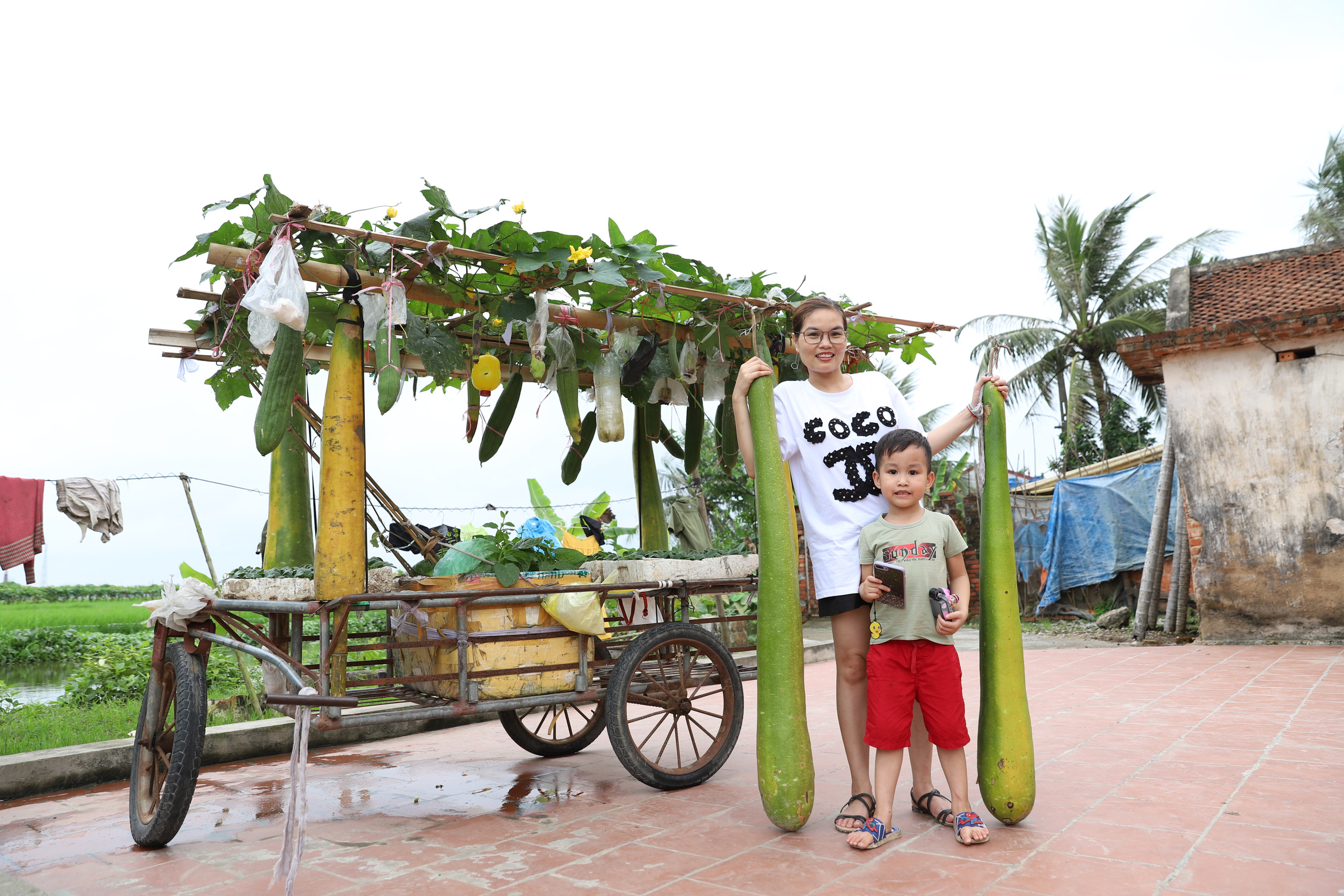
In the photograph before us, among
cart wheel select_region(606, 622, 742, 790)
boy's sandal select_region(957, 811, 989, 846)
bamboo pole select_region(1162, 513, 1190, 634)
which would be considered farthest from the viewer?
bamboo pole select_region(1162, 513, 1190, 634)

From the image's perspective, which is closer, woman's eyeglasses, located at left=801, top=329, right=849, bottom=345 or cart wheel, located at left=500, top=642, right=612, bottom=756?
woman's eyeglasses, located at left=801, top=329, right=849, bottom=345

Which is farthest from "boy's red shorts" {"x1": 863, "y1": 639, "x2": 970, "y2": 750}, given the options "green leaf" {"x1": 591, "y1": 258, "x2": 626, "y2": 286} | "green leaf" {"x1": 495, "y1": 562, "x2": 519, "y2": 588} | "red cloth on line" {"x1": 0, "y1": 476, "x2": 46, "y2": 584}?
"red cloth on line" {"x1": 0, "y1": 476, "x2": 46, "y2": 584}

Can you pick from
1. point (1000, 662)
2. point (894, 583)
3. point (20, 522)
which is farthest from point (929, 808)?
point (20, 522)

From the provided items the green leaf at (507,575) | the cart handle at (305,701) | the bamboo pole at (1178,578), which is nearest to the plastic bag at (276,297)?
the green leaf at (507,575)

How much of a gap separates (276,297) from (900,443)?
7.75 feet

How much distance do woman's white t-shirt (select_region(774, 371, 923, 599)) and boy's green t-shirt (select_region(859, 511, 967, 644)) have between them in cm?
11

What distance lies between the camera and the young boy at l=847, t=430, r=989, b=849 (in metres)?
3.10

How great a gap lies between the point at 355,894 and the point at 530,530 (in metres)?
1.69

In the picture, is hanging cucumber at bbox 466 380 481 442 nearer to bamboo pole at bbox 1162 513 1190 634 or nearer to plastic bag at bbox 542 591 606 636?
plastic bag at bbox 542 591 606 636

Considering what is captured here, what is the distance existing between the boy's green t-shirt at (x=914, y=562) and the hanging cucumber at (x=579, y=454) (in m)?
2.24

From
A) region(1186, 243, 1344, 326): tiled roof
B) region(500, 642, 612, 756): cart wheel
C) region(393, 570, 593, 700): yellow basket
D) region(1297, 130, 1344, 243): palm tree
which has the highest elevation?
region(1297, 130, 1344, 243): palm tree

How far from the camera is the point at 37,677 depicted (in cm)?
1417

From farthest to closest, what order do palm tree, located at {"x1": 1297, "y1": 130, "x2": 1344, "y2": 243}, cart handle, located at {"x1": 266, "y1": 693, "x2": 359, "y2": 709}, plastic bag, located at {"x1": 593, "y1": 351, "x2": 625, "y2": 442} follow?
palm tree, located at {"x1": 1297, "y1": 130, "x2": 1344, "y2": 243}, plastic bag, located at {"x1": 593, "y1": 351, "x2": 625, "y2": 442}, cart handle, located at {"x1": 266, "y1": 693, "x2": 359, "y2": 709}

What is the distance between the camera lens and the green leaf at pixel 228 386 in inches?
183
